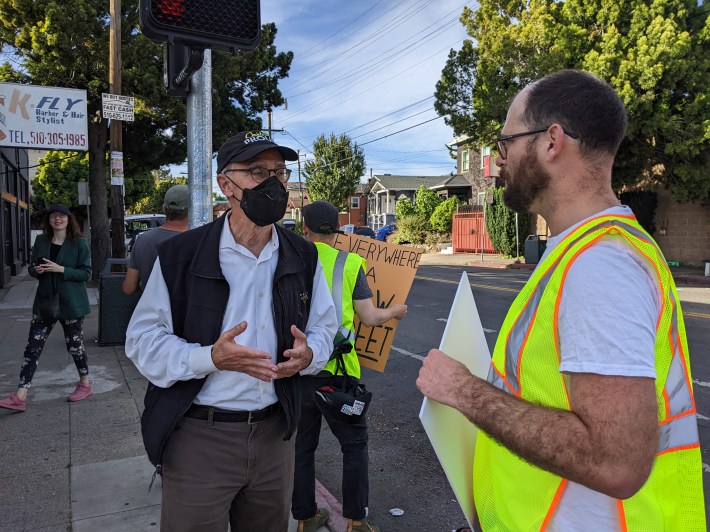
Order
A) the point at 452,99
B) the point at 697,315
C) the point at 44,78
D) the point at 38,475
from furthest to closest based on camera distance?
the point at 452,99, the point at 44,78, the point at 697,315, the point at 38,475

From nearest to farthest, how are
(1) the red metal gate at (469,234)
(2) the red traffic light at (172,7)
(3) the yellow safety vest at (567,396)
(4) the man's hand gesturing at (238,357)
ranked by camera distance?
(3) the yellow safety vest at (567,396)
(4) the man's hand gesturing at (238,357)
(2) the red traffic light at (172,7)
(1) the red metal gate at (469,234)

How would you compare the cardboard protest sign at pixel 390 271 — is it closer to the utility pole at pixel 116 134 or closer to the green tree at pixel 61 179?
the utility pole at pixel 116 134

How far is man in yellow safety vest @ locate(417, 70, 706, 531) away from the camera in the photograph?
114 centimetres

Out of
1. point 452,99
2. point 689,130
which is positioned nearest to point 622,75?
point 689,130

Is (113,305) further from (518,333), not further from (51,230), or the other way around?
(518,333)

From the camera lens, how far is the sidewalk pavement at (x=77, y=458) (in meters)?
3.43

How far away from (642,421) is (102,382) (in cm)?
632

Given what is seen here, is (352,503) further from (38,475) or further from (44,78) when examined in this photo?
(44,78)

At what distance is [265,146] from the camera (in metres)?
2.31

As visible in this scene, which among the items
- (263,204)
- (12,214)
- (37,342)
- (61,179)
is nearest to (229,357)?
(263,204)

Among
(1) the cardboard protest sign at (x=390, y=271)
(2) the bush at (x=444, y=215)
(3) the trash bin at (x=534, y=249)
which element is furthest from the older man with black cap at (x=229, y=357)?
(2) the bush at (x=444, y=215)

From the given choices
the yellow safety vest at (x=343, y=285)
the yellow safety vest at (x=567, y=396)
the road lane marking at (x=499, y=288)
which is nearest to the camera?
the yellow safety vest at (x=567, y=396)

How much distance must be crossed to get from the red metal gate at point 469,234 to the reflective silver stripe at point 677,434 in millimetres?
29284

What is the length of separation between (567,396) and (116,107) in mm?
10179
